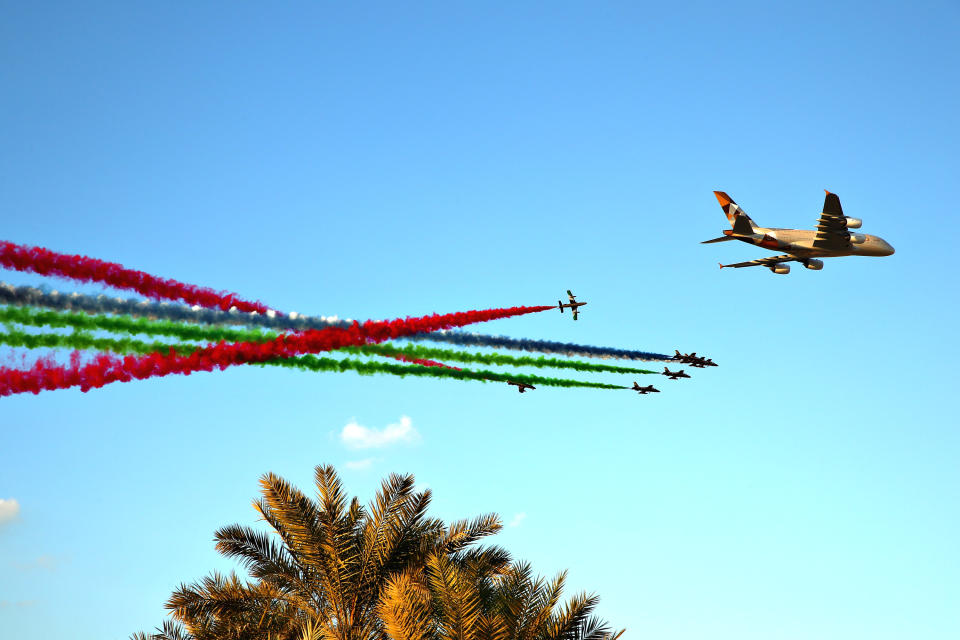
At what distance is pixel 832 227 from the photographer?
52.9 m

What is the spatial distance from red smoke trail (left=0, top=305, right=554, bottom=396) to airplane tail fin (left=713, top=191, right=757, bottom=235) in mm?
18093

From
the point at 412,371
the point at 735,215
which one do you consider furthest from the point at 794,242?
the point at 412,371

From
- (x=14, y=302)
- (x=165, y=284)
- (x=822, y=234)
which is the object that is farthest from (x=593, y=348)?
(x=14, y=302)

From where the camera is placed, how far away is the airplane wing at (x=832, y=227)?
171 ft

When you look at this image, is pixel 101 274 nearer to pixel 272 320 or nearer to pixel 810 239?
pixel 272 320

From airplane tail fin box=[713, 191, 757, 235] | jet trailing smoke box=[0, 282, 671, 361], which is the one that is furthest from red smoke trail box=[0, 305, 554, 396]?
airplane tail fin box=[713, 191, 757, 235]

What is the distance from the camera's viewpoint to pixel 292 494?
27859mm

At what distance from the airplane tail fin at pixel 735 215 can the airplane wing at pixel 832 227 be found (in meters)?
4.33

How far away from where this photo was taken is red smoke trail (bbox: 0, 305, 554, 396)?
26.0 metres

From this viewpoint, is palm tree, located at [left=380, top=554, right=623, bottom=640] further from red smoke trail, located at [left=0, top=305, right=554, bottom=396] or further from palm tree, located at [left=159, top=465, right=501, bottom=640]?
red smoke trail, located at [left=0, top=305, right=554, bottom=396]

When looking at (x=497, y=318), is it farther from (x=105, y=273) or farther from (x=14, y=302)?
(x=14, y=302)

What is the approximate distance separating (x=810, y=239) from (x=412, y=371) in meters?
28.4

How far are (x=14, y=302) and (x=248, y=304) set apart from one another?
9911 millimetres

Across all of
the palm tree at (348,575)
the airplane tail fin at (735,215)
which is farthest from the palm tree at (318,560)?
the airplane tail fin at (735,215)
